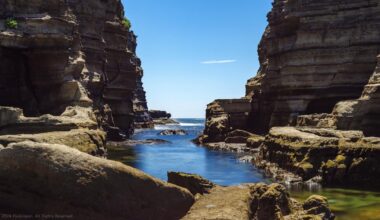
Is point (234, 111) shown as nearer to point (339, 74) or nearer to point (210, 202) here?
point (339, 74)

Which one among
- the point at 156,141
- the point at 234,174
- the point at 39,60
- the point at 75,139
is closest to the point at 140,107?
the point at 156,141

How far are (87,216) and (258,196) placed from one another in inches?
212

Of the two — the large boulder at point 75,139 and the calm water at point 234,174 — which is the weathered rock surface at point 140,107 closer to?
the calm water at point 234,174

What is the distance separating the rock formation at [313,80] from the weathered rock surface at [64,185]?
79.5 feet

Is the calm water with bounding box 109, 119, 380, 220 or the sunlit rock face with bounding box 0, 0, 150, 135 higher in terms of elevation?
the sunlit rock face with bounding box 0, 0, 150, 135

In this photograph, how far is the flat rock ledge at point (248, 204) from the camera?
11.1 metres

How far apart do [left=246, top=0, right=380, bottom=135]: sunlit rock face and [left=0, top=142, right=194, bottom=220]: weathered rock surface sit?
151 feet

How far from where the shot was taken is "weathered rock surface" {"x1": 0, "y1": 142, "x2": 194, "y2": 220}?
34.7 feet

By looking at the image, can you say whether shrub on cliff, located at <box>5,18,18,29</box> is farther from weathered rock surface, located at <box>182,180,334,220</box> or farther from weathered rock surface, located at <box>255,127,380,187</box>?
weathered rock surface, located at <box>182,180,334,220</box>

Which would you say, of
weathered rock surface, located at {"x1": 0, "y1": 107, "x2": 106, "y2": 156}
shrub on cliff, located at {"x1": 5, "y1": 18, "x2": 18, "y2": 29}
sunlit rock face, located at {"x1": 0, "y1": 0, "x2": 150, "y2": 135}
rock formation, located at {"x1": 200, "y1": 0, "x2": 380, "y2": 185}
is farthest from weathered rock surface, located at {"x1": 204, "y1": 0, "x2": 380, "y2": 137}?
shrub on cliff, located at {"x1": 5, "y1": 18, "x2": 18, "y2": 29}

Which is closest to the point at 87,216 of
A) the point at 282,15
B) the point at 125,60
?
the point at 282,15

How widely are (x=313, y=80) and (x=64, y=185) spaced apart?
1926 inches

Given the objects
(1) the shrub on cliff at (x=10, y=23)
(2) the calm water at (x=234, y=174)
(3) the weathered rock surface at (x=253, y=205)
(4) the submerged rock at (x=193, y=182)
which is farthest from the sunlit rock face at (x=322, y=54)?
(4) the submerged rock at (x=193, y=182)

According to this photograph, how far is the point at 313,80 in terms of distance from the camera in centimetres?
5591
